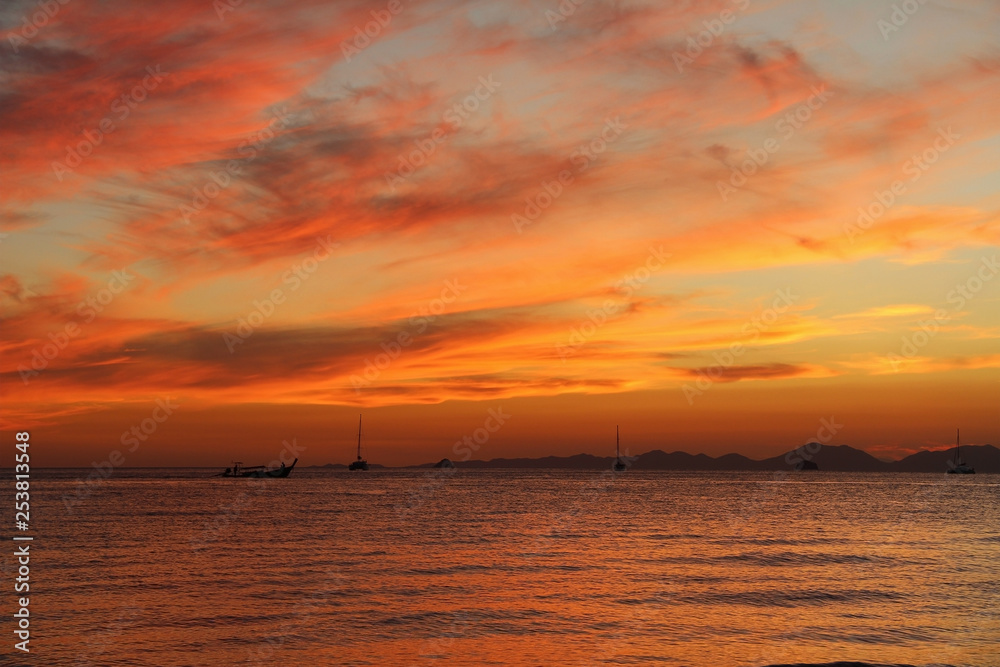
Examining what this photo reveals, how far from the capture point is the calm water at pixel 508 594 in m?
28.0

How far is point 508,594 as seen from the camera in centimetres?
3812

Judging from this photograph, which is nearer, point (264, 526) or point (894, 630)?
point (894, 630)

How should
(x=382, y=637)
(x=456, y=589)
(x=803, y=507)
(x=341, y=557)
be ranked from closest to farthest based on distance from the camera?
(x=382, y=637) < (x=456, y=589) < (x=341, y=557) < (x=803, y=507)

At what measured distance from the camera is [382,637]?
1171 inches

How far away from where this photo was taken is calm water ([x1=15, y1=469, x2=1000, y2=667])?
28.0 metres

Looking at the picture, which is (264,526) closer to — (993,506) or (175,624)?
(175,624)

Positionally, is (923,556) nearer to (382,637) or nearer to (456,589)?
(456,589)

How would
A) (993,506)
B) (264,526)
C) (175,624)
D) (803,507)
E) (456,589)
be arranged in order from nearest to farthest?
(175,624), (456,589), (264,526), (803,507), (993,506)

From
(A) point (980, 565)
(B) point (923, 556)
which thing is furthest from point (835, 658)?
(B) point (923, 556)

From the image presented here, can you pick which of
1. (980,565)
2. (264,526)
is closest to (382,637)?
(980,565)

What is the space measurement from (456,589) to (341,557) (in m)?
14.6

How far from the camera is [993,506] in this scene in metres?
121

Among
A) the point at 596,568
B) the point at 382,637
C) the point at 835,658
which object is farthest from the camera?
the point at 596,568

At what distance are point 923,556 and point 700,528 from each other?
2472 centimetres
